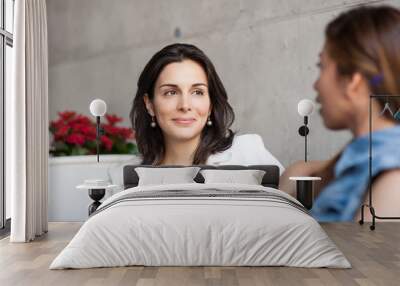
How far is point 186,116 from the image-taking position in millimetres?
7043

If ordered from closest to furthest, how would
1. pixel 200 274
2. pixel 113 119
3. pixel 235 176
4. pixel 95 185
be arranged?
pixel 200 274 < pixel 235 176 < pixel 95 185 < pixel 113 119

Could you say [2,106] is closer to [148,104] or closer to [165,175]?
[148,104]

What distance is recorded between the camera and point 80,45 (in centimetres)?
732

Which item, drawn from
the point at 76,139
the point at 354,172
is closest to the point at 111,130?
the point at 76,139

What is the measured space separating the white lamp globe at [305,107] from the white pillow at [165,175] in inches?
54.2

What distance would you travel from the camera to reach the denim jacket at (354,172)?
6980mm

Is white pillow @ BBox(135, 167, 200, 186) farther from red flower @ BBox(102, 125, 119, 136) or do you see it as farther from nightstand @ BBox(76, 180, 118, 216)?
red flower @ BBox(102, 125, 119, 136)

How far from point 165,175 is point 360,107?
7.55ft

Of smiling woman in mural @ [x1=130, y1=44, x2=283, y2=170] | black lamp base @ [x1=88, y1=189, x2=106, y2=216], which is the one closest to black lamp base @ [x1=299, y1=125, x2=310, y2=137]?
smiling woman in mural @ [x1=130, y1=44, x2=283, y2=170]

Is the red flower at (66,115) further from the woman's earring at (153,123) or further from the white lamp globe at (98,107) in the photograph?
the woman's earring at (153,123)

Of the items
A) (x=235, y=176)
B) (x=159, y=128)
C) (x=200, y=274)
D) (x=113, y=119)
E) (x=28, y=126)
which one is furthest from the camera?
(x=113, y=119)

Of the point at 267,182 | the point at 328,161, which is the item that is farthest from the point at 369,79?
the point at 267,182

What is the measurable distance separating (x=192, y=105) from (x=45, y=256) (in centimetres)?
262

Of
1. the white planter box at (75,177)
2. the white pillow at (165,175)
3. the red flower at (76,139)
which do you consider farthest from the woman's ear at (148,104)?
the red flower at (76,139)
